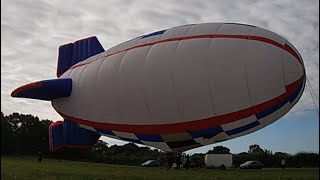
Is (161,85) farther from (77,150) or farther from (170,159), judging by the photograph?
(77,150)

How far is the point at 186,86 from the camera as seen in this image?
1553 cm

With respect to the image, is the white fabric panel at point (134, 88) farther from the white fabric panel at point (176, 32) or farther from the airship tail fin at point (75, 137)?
the airship tail fin at point (75, 137)

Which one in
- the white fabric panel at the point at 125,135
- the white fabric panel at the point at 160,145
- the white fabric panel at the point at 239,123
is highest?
the white fabric panel at the point at 239,123

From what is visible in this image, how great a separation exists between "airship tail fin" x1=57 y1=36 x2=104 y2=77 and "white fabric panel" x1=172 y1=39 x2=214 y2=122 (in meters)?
6.56

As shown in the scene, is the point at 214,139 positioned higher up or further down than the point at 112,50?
further down

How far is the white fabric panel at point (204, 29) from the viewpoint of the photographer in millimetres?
16328

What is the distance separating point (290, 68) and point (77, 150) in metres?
49.2

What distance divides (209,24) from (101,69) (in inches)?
203

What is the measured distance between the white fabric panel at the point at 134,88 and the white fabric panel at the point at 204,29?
2.00 metres

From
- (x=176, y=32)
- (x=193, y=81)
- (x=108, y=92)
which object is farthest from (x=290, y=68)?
(x=108, y=92)

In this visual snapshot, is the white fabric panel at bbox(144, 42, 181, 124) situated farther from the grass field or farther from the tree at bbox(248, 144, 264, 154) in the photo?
the tree at bbox(248, 144, 264, 154)

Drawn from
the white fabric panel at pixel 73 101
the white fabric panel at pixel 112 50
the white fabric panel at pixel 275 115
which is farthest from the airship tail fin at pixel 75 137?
the white fabric panel at pixel 275 115

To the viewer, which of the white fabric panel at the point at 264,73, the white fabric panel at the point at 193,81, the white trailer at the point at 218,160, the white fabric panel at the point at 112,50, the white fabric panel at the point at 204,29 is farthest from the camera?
the white trailer at the point at 218,160

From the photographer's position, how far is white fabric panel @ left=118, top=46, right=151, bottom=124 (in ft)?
54.3
